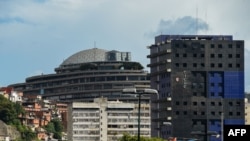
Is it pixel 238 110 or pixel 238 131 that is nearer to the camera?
pixel 238 131

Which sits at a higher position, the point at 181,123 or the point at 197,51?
the point at 197,51

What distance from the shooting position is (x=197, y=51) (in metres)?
198

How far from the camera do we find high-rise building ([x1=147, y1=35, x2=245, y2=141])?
195875 millimetres

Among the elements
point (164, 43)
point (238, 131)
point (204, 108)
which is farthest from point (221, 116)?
point (238, 131)

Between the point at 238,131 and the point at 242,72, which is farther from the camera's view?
the point at 242,72

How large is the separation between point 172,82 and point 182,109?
205 inches

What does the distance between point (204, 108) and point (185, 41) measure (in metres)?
12.6

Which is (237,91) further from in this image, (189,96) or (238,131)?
(238,131)

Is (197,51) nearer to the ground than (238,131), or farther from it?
farther from it

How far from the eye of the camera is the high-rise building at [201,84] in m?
196

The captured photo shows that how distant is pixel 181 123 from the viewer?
194 meters

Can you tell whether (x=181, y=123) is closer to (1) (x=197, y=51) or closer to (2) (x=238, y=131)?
(1) (x=197, y=51)

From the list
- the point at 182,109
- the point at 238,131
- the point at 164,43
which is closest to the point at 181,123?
the point at 182,109

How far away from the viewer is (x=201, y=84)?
196500mm
